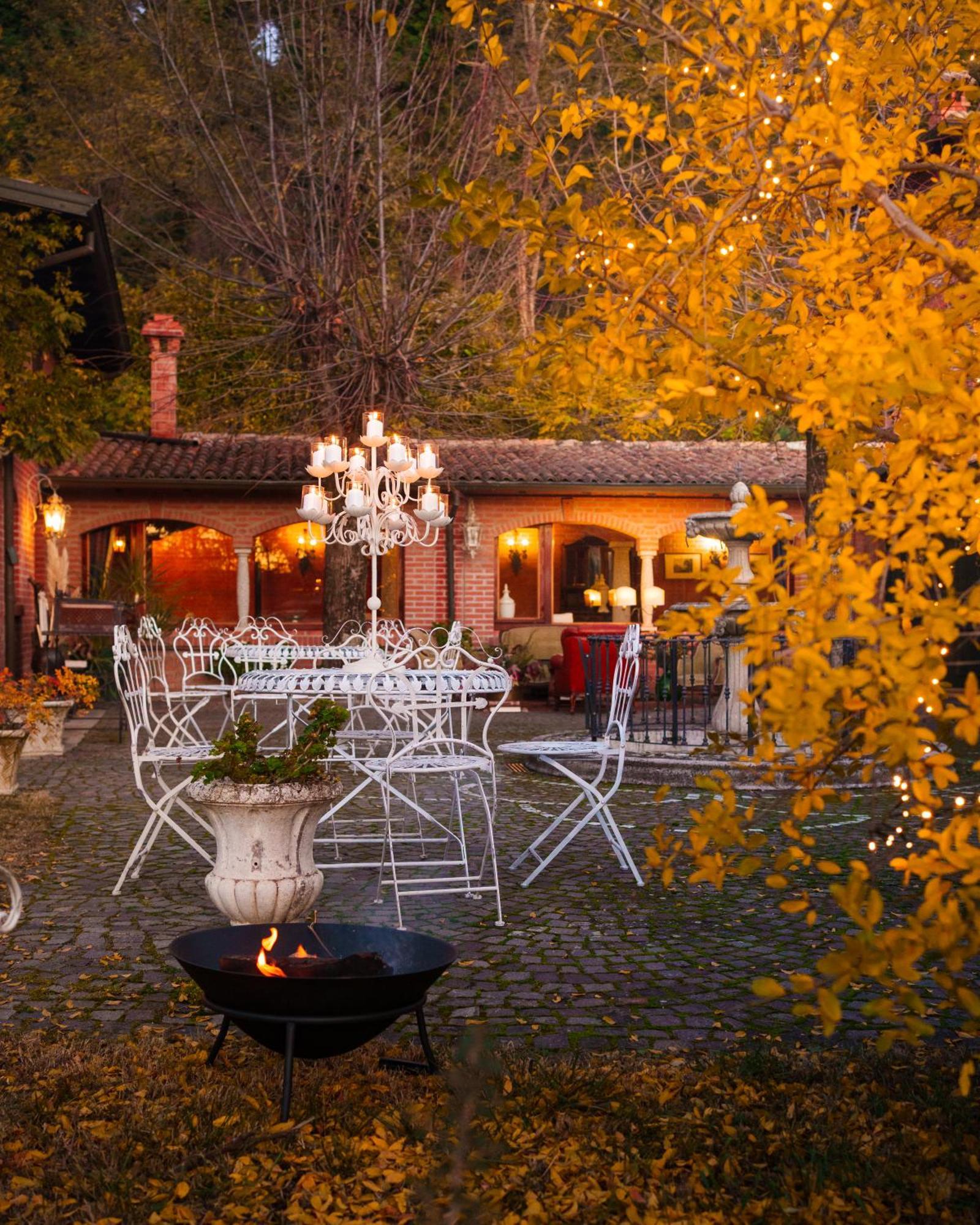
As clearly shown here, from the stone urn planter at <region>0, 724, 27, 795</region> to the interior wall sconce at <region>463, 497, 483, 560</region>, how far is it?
458 inches

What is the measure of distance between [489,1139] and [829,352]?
1.92m

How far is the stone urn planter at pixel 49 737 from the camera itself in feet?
35.7

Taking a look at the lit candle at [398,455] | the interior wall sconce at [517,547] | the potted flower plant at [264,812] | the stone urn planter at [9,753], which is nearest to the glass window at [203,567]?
the interior wall sconce at [517,547]

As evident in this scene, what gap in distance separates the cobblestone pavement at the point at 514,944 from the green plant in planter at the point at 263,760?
72cm

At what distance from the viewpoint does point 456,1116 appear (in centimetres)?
318

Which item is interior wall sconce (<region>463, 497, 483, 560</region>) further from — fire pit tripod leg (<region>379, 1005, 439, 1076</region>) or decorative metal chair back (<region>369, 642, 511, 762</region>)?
fire pit tripod leg (<region>379, 1005, 439, 1076</region>)

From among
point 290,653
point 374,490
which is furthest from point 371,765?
point 374,490

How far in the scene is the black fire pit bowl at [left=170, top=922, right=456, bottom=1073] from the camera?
307cm

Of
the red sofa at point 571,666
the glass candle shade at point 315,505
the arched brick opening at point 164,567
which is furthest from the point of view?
the arched brick opening at point 164,567

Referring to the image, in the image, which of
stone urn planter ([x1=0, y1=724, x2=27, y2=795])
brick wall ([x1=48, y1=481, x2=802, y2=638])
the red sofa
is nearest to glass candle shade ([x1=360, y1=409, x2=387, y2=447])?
stone urn planter ([x1=0, y1=724, x2=27, y2=795])

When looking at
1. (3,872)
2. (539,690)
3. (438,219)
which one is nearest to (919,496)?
(3,872)

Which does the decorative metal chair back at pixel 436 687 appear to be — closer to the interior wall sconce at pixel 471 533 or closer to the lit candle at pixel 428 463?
the lit candle at pixel 428 463

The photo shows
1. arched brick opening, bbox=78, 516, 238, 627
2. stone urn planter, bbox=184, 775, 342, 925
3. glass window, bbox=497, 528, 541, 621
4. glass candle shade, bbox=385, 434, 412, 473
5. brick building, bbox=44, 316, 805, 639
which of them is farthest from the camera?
glass window, bbox=497, 528, 541, 621

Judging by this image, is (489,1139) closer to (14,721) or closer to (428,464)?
(428,464)
